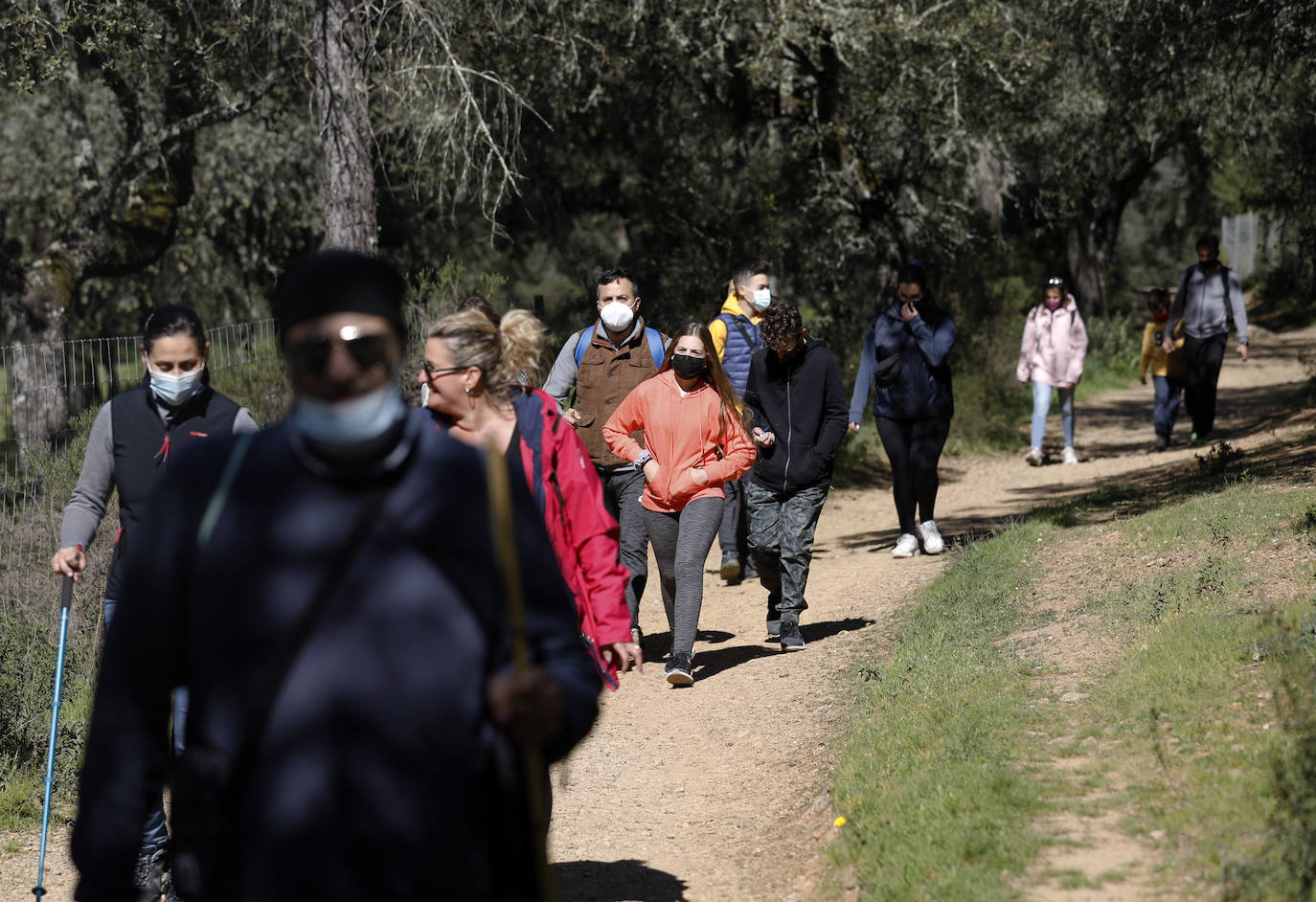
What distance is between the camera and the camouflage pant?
830 centimetres

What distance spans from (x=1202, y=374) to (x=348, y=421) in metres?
13.5

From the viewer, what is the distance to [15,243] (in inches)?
1114

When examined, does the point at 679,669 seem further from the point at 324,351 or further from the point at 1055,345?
the point at 1055,345

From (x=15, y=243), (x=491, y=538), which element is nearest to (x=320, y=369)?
(x=491, y=538)

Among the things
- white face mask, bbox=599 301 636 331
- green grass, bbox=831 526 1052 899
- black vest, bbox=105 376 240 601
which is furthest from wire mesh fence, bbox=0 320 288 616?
green grass, bbox=831 526 1052 899

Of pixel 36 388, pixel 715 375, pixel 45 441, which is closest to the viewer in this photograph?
pixel 715 375

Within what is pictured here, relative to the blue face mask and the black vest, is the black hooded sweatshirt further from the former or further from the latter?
the blue face mask

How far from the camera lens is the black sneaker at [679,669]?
780 centimetres

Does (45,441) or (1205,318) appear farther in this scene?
(1205,318)

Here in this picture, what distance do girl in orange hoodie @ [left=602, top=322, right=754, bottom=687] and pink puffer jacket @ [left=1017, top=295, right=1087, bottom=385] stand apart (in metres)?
7.65

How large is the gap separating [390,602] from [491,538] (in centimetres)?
20

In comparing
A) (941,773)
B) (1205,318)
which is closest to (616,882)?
(941,773)

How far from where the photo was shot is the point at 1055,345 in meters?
14.7

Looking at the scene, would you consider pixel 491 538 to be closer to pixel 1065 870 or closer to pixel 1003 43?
pixel 1065 870
